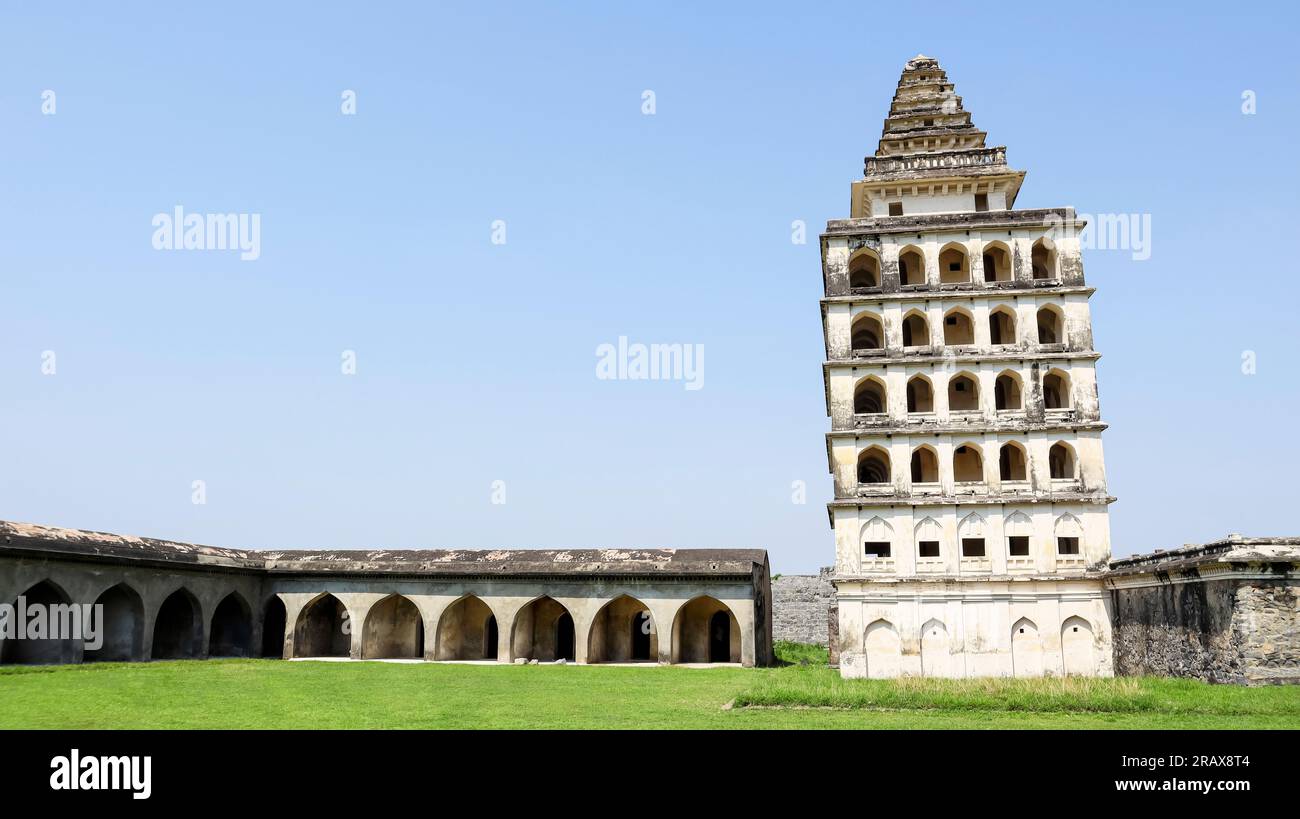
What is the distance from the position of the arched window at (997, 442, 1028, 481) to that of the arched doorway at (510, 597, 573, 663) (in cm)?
1767

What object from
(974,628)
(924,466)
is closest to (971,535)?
(974,628)

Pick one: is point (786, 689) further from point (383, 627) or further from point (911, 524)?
point (383, 627)

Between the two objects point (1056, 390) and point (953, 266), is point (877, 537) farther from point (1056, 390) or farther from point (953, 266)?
point (953, 266)

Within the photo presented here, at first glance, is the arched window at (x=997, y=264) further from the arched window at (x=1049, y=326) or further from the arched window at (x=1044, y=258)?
the arched window at (x=1049, y=326)

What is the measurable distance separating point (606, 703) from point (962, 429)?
52.1 ft

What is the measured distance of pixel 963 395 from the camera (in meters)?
32.2

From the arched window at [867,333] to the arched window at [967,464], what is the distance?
4.38m

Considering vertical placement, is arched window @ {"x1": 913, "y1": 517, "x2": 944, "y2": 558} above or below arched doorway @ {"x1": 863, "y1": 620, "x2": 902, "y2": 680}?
above

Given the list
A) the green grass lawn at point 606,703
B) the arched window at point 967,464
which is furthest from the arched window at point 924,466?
the green grass lawn at point 606,703

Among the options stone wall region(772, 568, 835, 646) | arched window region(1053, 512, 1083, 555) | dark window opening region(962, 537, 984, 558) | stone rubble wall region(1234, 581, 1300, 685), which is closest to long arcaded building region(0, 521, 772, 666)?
dark window opening region(962, 537, 984, 558)

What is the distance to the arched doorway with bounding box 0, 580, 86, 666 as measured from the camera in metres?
28.9

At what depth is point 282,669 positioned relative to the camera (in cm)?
3041

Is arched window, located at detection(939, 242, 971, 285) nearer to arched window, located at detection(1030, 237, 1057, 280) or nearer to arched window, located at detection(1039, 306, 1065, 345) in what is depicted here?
arched window, located at detection(1030, 237, 1057, 280)

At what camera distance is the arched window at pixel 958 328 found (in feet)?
106
